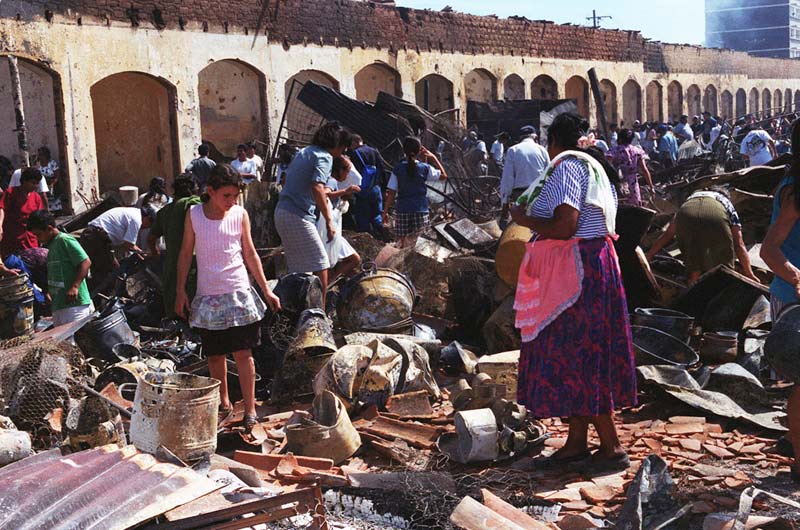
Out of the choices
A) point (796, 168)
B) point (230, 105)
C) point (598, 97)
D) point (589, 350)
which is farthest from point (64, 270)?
point (598, 97)

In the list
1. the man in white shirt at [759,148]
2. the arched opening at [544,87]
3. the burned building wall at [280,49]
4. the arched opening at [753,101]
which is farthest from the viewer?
the arched opening at [753,101]

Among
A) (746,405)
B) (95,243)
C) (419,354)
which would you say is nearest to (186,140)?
(95,243)

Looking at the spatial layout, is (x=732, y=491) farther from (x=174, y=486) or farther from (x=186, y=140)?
(x=186, y=140)

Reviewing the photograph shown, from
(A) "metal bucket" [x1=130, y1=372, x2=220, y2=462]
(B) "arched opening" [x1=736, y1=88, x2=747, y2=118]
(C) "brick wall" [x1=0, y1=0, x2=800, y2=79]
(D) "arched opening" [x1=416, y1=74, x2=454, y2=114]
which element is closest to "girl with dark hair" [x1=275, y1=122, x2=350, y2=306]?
(A) "metal bucket" [x1=130, y1=372, x2=220, y2=462]

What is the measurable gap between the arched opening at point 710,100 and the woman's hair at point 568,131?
45211 mm

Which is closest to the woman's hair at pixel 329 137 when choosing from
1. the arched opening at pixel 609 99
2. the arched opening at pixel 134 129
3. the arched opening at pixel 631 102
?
the arched opening at pixel 134 129

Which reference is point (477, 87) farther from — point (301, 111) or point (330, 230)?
point (330, 230)

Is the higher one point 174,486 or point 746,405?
point 174,486

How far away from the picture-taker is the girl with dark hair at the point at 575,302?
4.28 meters

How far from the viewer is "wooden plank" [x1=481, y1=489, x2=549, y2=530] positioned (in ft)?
12.2

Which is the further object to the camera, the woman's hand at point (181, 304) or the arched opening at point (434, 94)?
the arched opening at point (434, 94)

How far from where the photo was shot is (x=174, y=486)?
3.53 m

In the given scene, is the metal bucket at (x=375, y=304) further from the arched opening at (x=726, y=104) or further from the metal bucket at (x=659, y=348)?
the arched opening at (x=726, y=104)

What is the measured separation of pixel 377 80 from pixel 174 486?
72.4 ft
